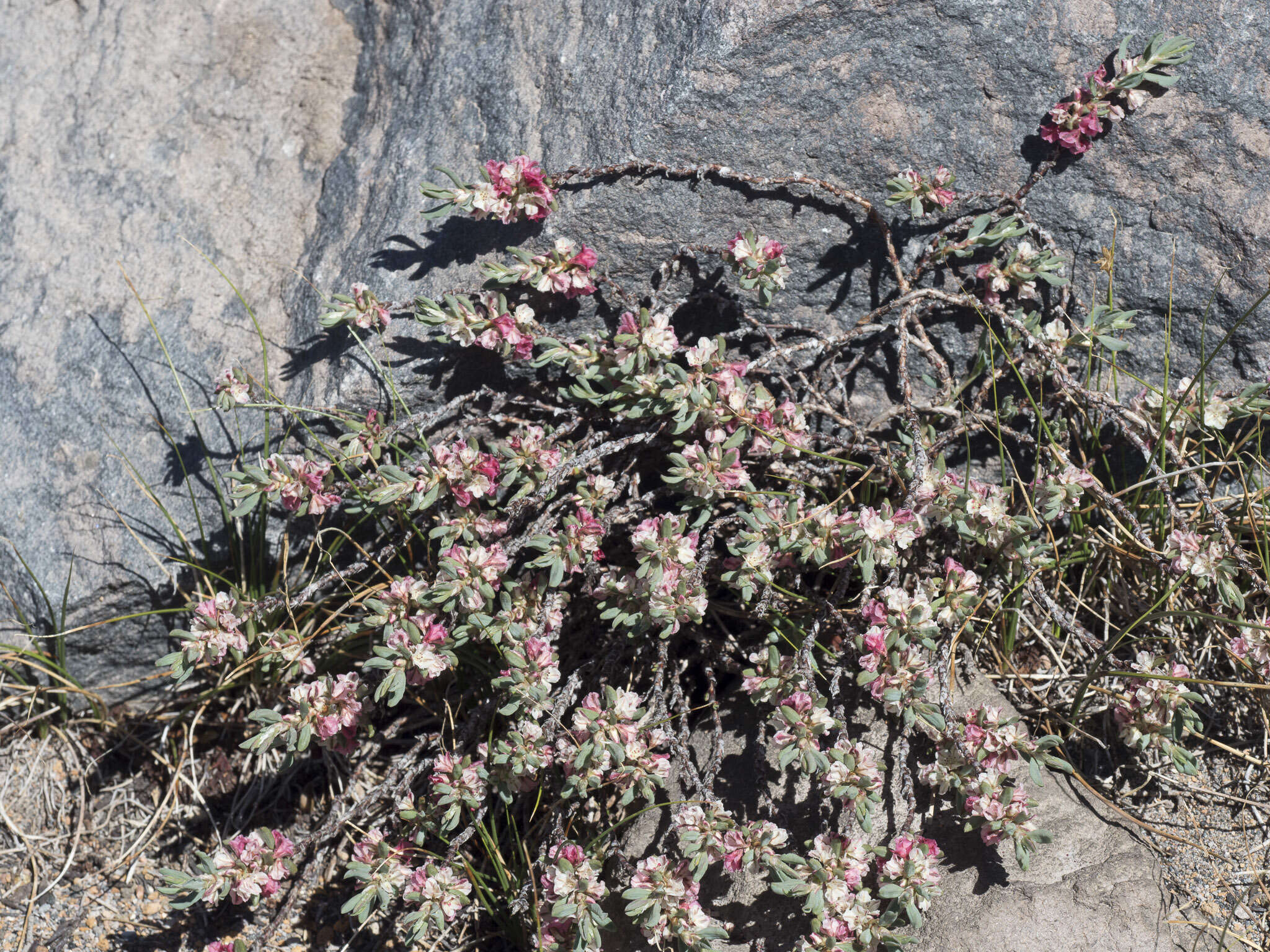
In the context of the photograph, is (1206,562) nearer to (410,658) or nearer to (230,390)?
(410,658)

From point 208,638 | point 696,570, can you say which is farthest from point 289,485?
point 696,570

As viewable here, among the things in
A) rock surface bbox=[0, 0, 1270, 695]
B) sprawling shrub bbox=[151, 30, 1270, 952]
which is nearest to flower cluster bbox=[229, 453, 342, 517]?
sprawling shrub bbox=[151, 30, 1270, 952]

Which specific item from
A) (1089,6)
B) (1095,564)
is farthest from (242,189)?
(1095,564)

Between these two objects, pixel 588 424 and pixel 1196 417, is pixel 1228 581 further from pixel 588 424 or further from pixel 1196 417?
pixel 588 424

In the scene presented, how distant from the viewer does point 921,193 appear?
2.87 metres

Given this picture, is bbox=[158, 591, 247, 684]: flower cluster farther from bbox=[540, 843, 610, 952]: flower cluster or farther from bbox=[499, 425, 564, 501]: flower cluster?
bbox=[540, 843, 610, 952]: flower cluster

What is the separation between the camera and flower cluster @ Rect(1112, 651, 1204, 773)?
101 inches

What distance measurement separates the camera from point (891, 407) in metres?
3.10

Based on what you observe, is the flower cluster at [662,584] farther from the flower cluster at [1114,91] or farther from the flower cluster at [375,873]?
the flower cluster at [1114,91]

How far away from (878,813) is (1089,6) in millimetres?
2430

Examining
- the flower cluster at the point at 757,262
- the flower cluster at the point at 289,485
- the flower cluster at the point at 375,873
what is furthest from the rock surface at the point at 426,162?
the flower cluster at the point at 375,873

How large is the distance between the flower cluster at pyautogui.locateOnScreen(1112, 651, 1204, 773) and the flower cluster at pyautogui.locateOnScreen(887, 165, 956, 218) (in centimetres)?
143

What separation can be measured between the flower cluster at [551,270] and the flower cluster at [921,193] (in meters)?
0.93

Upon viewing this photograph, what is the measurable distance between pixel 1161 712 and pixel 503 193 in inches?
91.8
